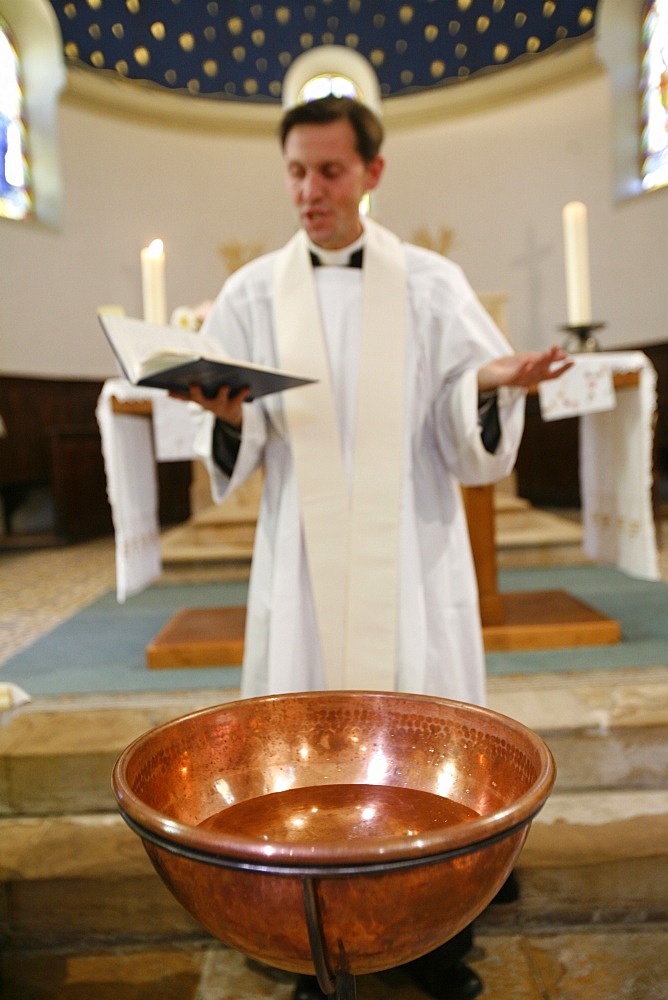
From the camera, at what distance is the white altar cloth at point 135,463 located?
9.89 ft

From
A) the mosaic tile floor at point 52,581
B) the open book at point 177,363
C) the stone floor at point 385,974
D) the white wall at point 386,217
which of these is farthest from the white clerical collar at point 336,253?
the white wall at point 386,217

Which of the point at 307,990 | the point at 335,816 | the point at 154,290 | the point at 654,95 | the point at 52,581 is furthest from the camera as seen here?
the point at 654,95

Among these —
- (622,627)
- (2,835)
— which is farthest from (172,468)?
(2,835)

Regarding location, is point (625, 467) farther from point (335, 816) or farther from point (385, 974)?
point (335, 816)

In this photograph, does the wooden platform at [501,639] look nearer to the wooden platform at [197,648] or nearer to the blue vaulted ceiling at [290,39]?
the wooden platform at [197,648]

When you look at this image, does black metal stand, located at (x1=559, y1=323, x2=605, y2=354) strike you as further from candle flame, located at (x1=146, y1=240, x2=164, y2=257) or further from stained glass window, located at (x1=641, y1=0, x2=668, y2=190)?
stained glass window, located at (x1=641, y1=0, x2=668, y2=190)

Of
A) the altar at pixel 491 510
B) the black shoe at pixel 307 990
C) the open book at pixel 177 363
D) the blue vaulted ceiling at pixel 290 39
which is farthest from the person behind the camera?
the blue vaulted ceiling at pixel 290 39

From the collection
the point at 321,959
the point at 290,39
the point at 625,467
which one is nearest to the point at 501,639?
the point at 625,467

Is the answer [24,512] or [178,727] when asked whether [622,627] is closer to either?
[178,727]

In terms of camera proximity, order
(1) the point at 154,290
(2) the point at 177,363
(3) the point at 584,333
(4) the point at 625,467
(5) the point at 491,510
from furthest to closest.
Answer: (3) the point at 584,333 → (5) the point at 491,510 → (4) the point at 625,467 → (1) the point at 154,290 → (2) the point at 177,363

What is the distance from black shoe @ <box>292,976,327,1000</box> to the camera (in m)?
1.47

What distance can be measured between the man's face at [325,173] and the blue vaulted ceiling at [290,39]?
7327 millimetres

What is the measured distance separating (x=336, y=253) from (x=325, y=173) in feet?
0.73

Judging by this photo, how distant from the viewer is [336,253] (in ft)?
6.22
